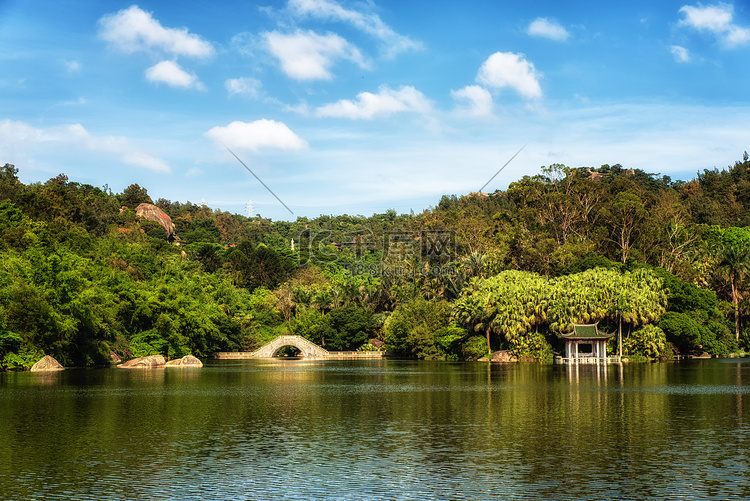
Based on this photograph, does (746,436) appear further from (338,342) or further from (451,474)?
(338,342)

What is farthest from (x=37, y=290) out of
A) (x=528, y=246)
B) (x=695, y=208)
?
(x=695, y=208)

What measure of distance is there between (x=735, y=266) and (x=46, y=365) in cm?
7051

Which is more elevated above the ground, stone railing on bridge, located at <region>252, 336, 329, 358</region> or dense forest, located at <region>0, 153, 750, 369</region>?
dense forest, located at <region>0, 153, 750, 369</region>

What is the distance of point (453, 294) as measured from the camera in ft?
282

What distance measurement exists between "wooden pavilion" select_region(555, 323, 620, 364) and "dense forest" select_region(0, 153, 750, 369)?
4.81ft

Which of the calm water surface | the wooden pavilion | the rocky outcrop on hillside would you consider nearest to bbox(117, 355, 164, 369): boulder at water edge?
the calm water surface

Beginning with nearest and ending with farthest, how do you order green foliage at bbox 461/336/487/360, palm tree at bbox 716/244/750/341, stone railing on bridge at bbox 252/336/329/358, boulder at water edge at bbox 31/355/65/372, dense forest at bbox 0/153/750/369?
boulder at water edge at bbox 31/355/65/372, dense forest at bbox 0/153/750/369, green foliage at bbox 461/336/487/360, palm tree at bbox 716/244/750/341, stone railing on bridge at bbox 252/336/329/358

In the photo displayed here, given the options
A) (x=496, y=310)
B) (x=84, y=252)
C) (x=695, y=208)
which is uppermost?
(x=695, y=208)

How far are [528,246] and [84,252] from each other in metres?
51.2

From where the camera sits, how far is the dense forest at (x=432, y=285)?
65.1 meters

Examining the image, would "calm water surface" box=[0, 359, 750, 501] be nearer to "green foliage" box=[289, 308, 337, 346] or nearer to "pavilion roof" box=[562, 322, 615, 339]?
"pavilion roof" box=[562, 322, 615, 339]

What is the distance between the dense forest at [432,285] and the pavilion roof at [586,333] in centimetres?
120

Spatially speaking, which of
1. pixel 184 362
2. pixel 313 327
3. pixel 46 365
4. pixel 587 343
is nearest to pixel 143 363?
pixel 184 362

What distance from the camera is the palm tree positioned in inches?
3145
